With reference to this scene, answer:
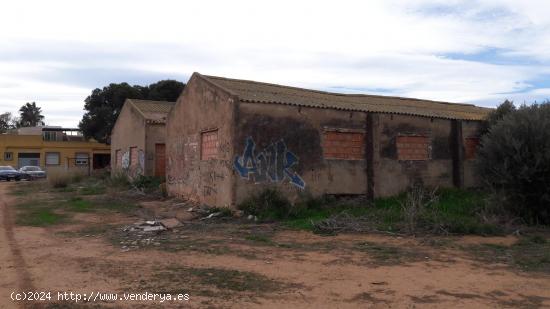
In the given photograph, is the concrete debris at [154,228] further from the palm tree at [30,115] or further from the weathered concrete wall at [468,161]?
the palm tree at [30,115]

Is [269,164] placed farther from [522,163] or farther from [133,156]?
[133,156]

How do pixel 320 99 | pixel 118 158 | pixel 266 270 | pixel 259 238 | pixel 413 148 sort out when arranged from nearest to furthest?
pixel 266 270
pixel 259 238
pixel 413 148
pixel 320 99
pixel 118 158

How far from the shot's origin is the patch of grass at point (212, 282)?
588 centimetres

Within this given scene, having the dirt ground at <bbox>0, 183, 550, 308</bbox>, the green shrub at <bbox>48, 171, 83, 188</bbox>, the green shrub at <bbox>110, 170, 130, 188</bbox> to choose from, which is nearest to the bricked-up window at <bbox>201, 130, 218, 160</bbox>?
the dirt ground at <bbox>0, 183, 550, 308</bbox>

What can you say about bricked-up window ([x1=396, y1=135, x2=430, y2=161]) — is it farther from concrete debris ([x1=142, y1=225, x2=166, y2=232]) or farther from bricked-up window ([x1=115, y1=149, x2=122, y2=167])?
bricked-up window ([x1=115, y1=149, x2=122, y2=167])

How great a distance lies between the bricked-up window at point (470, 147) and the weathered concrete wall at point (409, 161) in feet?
2.82

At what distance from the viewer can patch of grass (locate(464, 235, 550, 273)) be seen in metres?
7.51

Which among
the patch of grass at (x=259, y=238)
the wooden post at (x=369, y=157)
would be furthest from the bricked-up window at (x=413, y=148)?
the patch of grass at (x=259, y=238)

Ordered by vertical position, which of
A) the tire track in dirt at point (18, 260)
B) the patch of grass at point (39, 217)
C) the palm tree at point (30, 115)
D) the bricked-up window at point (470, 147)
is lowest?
the tire track in dirt at point (18, 260)

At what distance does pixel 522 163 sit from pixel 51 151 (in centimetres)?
4703

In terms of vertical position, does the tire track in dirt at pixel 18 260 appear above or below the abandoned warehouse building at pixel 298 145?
below

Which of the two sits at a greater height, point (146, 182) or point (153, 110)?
point (153, 110)

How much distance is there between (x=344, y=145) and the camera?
14.6m

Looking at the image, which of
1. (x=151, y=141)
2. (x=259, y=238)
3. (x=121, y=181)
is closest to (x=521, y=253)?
(x=259, y=238)
